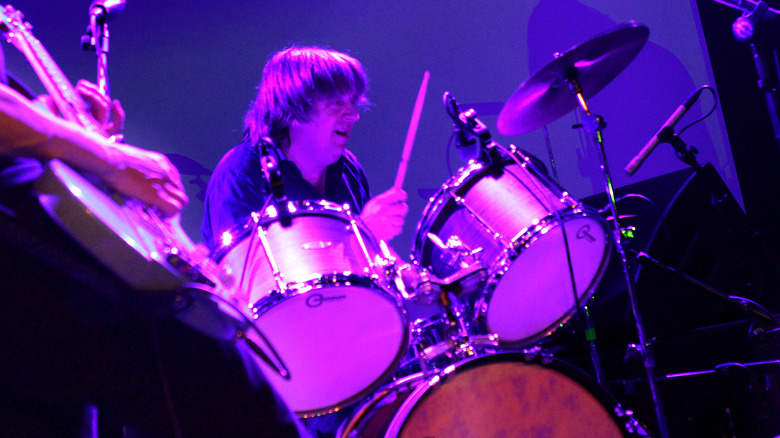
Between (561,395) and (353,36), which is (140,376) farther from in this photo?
(353,36)

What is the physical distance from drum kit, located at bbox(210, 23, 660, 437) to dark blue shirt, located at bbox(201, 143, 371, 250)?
52cm

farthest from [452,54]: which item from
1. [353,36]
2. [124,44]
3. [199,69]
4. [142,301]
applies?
[142,301]

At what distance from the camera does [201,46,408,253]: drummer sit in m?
2.62

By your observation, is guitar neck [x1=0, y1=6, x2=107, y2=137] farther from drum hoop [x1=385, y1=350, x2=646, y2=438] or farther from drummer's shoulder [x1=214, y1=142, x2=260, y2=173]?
drummer's shoulder [x1=214, y1=142, x2=260, y2=173]

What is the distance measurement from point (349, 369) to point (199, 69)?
2.50m

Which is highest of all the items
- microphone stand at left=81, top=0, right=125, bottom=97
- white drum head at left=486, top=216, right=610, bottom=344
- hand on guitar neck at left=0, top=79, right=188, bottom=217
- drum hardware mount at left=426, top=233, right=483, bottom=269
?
microphone stand at left=81, top=0, right=125, bottom=97

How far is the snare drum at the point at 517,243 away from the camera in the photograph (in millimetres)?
2010

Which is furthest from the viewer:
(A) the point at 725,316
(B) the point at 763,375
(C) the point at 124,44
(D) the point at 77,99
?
(C) the point at 124,44

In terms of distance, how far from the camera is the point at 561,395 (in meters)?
1.82

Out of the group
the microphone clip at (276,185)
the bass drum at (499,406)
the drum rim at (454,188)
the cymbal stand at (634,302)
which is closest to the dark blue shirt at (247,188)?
the microphone clip at (276,185)

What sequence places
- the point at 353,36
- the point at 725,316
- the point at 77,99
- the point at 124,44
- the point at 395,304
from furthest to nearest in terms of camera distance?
the point at 353,36 → the point at 124,44 → the point at 725,316 → the point at 395,304 → the point at 77,99

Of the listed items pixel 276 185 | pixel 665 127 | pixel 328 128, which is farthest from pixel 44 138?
pixel 665 127

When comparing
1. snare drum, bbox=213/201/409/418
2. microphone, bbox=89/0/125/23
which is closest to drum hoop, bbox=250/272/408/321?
snare drum, bbox=213/201/409/418

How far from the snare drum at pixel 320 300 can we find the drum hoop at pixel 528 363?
0.28 metres
